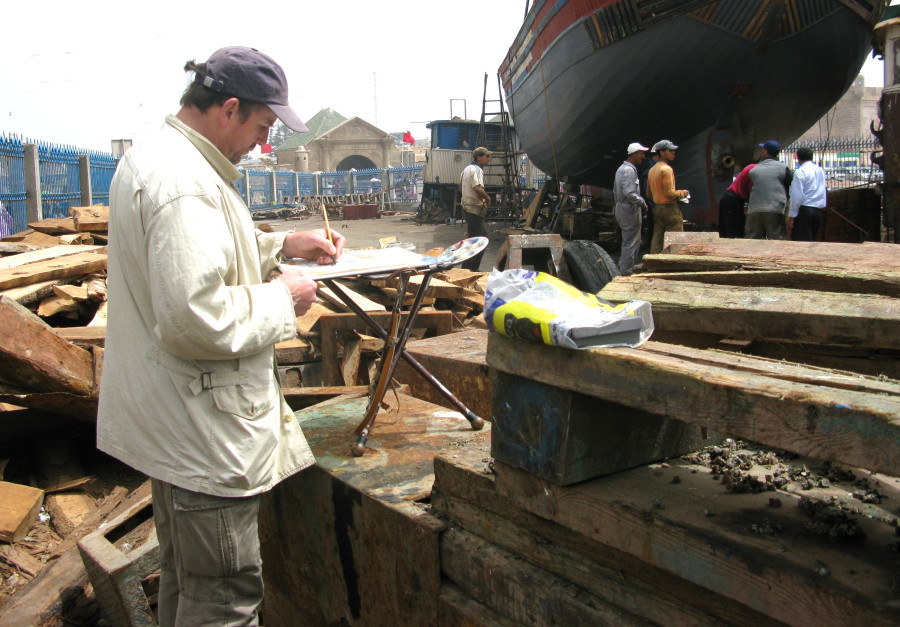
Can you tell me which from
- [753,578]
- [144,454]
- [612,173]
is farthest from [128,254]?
[612,173]

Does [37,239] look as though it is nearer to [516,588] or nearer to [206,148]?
[206,148]

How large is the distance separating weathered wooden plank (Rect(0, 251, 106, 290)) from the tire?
14.1ft

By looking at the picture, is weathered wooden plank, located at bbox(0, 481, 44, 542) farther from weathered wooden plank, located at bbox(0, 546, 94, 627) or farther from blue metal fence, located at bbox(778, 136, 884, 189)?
blue metal fence, located at bbox(778, 136, 884, 189)

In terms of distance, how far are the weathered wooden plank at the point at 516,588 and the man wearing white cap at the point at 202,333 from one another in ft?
1.87

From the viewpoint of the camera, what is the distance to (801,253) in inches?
106

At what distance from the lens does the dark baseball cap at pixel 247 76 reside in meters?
1.89

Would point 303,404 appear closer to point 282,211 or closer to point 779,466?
point 779,466

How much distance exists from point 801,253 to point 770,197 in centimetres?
662

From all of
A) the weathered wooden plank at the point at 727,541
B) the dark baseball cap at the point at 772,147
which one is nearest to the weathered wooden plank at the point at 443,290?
the weathered wooden plank at the point at 727,541

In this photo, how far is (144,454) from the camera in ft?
6.16

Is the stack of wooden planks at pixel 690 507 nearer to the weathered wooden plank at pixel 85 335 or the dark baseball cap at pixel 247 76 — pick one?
the dark baseball cap at pixel 247 76

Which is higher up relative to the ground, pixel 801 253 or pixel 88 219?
pixel 88 219

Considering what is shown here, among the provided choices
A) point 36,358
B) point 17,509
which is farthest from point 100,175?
point 17,509

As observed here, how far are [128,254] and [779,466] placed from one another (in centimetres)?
178
